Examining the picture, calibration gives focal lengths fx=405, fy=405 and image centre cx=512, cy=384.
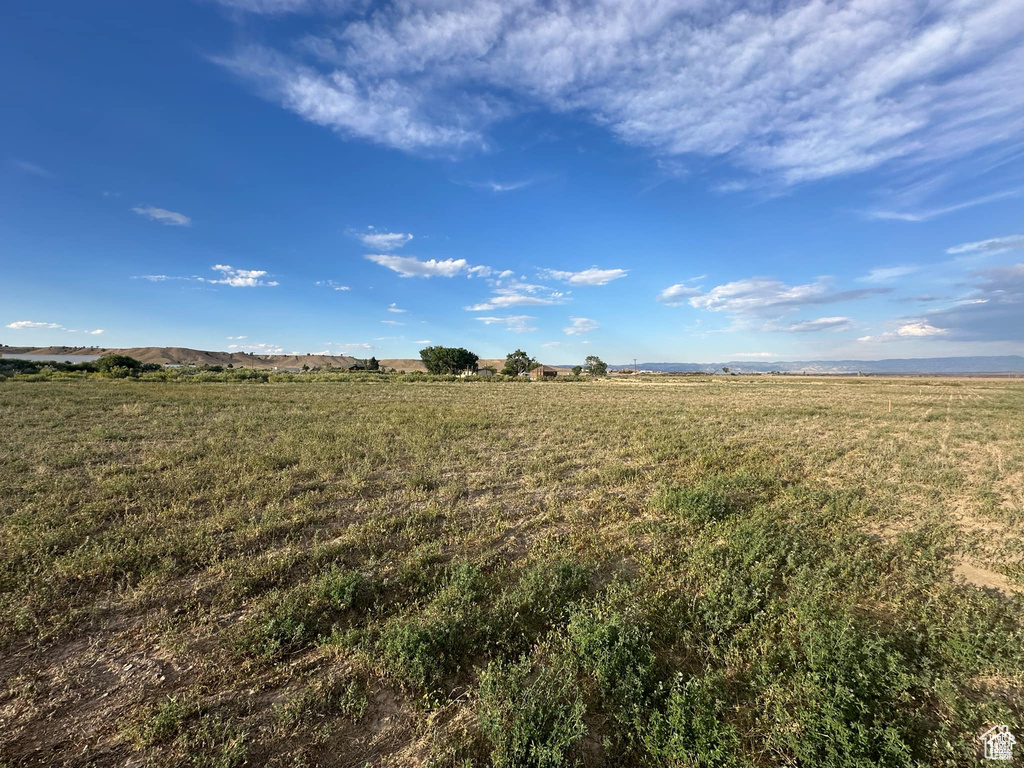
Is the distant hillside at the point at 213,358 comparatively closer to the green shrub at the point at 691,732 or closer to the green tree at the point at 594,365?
the green tree at the point at 594,365

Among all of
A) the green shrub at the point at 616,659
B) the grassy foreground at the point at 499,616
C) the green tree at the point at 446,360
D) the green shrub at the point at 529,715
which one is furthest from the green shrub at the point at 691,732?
the green tree at the point at 446,360

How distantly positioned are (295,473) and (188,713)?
5.98 metres

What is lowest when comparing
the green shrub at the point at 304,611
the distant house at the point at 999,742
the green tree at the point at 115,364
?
the distant house at the point at 999,742

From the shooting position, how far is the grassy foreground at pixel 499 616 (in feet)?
9.14

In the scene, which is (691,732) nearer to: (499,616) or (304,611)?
(499,616)

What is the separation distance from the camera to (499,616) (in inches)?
157

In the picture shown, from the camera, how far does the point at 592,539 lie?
5.87m

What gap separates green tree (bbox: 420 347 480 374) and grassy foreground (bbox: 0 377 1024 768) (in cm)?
8745

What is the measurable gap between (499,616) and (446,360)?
93.6 m

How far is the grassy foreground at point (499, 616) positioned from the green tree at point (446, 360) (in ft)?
287

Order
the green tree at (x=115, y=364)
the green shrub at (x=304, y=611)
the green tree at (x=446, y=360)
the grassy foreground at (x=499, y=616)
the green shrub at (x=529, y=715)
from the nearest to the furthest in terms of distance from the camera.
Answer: the green shrub at (x=529, y=715), the grassy foreground at (x=499, y=616), the green shrub at (x=304, y=611), the green tree at (x=115, y=364), the green tree at (x=446, y=360)

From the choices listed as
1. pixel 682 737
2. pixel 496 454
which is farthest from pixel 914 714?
pixel 496 454

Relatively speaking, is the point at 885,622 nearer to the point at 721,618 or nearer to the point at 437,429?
the point at 721,618

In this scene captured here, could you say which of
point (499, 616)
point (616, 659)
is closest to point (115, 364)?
point (499, 616)
